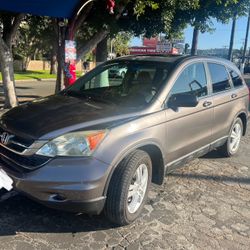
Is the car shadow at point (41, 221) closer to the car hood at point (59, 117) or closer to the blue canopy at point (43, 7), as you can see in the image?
the car hood at point (59, 117)

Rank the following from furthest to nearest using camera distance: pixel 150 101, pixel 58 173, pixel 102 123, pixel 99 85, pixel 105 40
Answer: pixel 105 40, pixel 99 85, pixel 150 101, pixel 102 123, pixel 58 173

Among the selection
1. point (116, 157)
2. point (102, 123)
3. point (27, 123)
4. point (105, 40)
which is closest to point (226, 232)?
point (116, 157)

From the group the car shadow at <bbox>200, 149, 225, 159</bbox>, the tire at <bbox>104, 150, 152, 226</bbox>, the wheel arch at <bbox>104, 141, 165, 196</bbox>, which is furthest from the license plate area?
the car shadow at <bbox>200, 149, 225, 159</bbox>

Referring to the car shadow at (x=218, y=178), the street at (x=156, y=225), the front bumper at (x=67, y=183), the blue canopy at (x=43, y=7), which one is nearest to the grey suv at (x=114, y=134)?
the front bumper at (x=67, y=183)

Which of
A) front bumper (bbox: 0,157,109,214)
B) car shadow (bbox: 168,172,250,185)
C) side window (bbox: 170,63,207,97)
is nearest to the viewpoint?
front bumper (bbox: 0,157,109,214)

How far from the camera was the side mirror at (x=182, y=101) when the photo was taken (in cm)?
470

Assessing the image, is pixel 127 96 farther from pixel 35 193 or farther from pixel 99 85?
pixel 35 193

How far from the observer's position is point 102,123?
407 cm

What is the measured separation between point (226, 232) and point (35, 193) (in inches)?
79.4

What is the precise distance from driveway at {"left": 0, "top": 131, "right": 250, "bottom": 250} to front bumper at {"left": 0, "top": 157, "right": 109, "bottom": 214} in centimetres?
38

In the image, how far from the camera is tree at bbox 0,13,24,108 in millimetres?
11013

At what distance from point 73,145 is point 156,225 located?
130 centimetres

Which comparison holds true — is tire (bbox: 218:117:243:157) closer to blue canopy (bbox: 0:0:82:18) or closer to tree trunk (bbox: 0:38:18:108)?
blue canopy (bbox: 0:0:82:18)

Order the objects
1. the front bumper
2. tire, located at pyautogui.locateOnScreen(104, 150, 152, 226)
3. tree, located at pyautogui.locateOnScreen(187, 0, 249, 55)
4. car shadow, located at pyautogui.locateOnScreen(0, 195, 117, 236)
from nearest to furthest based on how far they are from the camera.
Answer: the front bumper, tire, located at pyautogui.locateOnScreen(104, 150, 152, 226), car shadow, located at pyautogui.locateOnScreen(0, 195, 117, 236), tree, located at pyautogui.locateOnScreen(187, 0, 249, 55)
